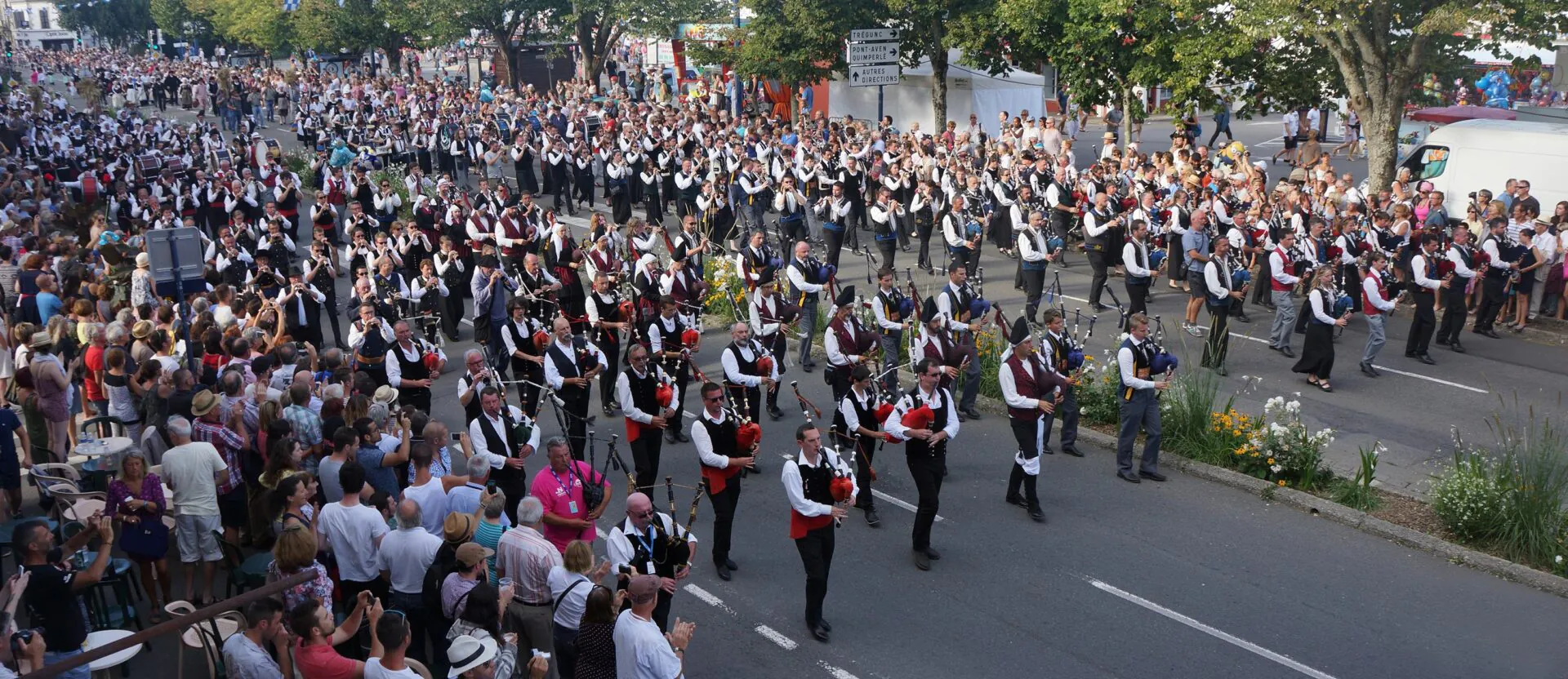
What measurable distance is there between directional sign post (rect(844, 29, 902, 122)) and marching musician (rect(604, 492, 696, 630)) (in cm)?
2100

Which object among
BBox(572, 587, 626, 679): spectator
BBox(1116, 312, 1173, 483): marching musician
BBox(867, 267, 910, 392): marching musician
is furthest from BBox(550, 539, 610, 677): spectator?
BBox(867, 267, 910, 392): marching musician

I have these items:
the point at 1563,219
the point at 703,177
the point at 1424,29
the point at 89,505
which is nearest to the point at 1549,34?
the point at 1424,29

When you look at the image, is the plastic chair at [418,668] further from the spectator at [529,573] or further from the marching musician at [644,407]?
the marching musician at [644,407]

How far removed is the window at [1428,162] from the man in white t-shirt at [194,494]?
20.1m

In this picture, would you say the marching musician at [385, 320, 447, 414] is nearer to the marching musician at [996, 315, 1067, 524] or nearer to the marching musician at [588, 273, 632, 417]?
the marching musician at [588, 273, 632, 417]

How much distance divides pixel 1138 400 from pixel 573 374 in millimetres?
5068

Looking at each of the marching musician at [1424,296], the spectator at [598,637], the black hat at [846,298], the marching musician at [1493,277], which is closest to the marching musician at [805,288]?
the black hat at [846,298]

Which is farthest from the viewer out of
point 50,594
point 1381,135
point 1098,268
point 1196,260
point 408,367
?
point 1381,135

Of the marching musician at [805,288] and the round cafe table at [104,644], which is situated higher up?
the marching musician at [805,288]

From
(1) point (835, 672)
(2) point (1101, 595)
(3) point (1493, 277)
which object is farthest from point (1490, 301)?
(1) point (835, 672)

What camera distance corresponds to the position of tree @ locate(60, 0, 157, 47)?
9494 centimetres

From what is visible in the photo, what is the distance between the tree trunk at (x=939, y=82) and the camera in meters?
29.2

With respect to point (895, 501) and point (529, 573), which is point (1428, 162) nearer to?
point (895, 501)

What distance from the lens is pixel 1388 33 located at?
19609 millimetres
